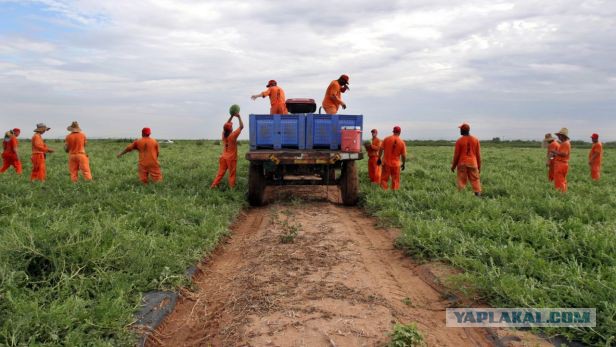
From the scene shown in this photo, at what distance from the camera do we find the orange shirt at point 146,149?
10269 mm

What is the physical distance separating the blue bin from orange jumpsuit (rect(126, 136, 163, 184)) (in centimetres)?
282

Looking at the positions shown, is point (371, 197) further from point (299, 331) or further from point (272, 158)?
point (299, 331)

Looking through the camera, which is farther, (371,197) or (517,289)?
(371,197)

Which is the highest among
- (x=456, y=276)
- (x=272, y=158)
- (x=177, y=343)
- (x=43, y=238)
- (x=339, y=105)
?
(x=339, y=105)

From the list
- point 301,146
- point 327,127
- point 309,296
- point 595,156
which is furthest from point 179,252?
point 595,156

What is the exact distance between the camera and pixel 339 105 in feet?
33.9

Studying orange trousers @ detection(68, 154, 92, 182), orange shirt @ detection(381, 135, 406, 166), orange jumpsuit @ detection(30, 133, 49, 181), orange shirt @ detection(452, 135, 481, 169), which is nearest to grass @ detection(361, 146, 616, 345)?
orange shirt @ detection(452, 135, 481, 169)

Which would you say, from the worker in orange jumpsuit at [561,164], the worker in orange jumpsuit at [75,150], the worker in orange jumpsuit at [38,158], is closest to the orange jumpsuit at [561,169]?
the worker in orange jumpsuit at [561,164]

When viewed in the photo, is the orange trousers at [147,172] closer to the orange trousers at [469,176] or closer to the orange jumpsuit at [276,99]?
the orange jumpsuit at [276,99]

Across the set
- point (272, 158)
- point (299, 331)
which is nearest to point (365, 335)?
point (299, 331)

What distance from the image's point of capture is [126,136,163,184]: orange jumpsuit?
33.7 ft

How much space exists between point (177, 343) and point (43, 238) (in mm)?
1921

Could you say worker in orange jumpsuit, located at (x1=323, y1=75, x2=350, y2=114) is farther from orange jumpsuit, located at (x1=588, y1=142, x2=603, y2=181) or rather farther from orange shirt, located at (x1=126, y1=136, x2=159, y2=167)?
orange jumpsuit, located at (x1=588, y1=142, x2=603, y2=181)

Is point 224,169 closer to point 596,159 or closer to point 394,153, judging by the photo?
point 394,153
